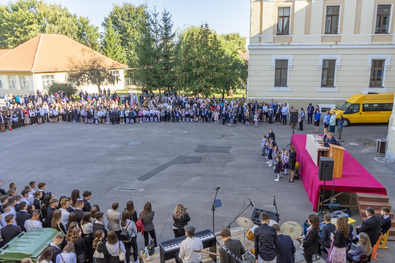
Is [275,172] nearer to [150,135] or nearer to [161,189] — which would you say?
[161,189]

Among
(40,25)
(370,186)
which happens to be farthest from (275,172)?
(40,25)

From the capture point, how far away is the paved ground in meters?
11.5

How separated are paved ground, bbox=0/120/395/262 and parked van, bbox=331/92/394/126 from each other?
2.37 ft

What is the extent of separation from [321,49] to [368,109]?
6567mm

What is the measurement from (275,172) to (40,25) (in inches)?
2237

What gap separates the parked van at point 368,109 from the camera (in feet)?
75.9

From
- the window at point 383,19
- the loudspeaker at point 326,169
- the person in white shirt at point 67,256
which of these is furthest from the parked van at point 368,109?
the person in white shirt at point 67,256

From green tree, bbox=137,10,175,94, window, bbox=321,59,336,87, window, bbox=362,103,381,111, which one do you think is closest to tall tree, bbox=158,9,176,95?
green tree, bbox=137,10,175,94

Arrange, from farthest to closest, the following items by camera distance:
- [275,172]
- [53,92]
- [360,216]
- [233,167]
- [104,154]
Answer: [53,92], [104,154], [233,167], [275,172], [360,216]

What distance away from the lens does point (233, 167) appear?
15320 mm

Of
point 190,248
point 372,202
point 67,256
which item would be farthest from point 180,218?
point 372,202

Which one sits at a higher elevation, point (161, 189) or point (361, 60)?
point (361, 60)

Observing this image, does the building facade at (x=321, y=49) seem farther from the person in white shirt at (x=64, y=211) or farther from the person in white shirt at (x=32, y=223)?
the person in white shirt at (x=32, y=223)

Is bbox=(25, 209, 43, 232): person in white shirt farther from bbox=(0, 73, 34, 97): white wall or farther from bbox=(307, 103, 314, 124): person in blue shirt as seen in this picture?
bbox=(0, 73, 34, 97): white wall
